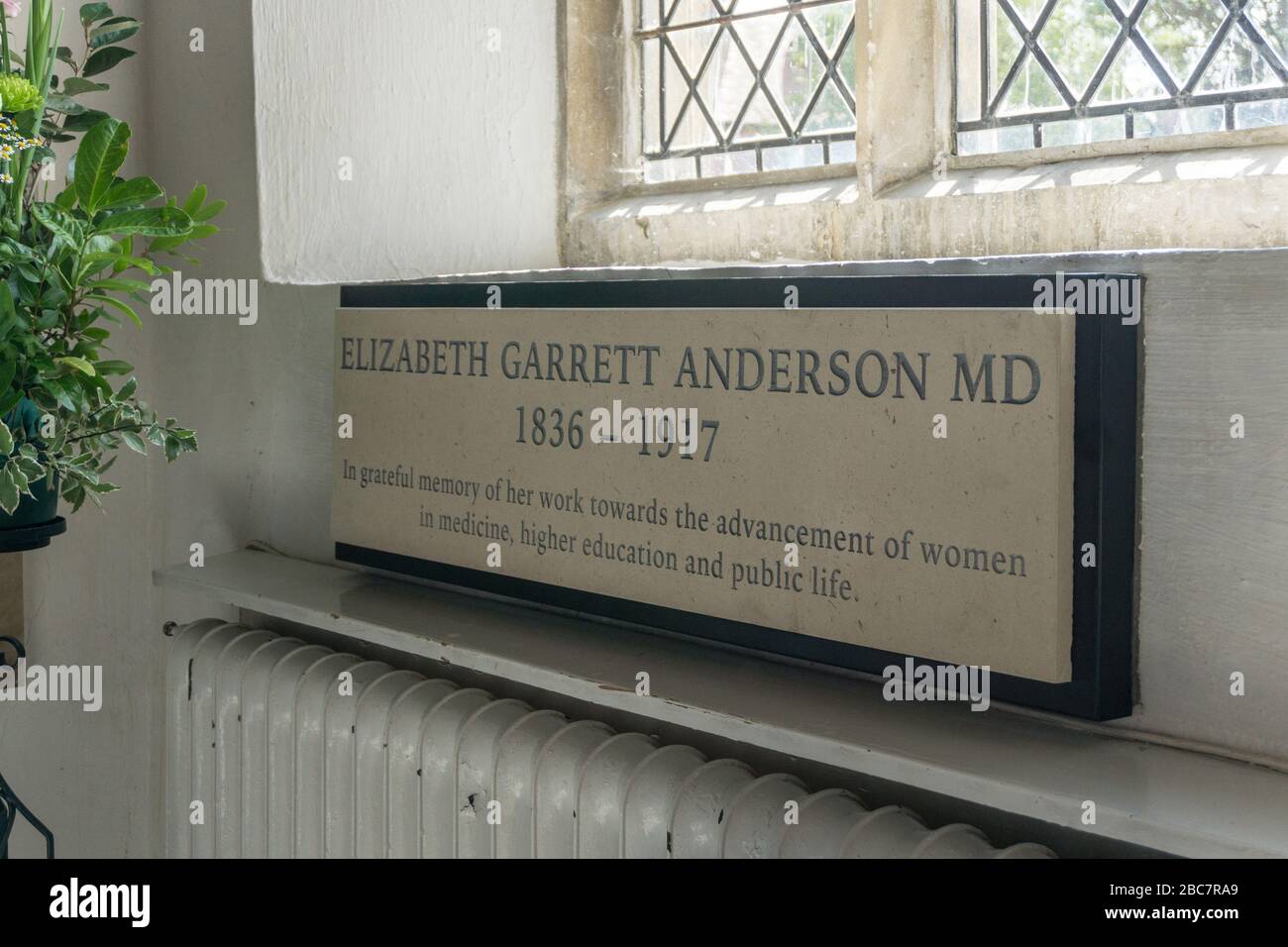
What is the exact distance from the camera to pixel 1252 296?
94cm

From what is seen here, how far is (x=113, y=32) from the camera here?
163 cm

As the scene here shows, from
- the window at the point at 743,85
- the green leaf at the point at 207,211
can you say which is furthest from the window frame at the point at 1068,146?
the green leaf at the point at 207,211

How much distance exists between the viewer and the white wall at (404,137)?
1.74m

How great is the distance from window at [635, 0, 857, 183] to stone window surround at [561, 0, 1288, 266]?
37 millimetres

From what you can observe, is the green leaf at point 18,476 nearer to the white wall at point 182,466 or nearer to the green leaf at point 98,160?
the green leaf at point 98,160

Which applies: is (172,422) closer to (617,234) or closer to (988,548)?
(617,234)

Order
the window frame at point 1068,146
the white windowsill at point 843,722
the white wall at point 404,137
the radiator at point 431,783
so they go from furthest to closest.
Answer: the white wall at point 404,137
the window frame at point 1068,146
the radiator at point 431,783
the white windowsill at point 843,722

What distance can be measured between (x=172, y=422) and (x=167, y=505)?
0.52m

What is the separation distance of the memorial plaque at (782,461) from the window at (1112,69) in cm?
43

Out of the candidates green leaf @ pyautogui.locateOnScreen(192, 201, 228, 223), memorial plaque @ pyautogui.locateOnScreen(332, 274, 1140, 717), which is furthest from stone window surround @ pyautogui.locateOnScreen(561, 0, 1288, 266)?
green leaf @ pyautogui.locateOnScreen(192, 201, 228, 223)

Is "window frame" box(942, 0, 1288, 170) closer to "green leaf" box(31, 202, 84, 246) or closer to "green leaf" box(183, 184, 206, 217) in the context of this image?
"green leaf" box(183, 184, 206, 217)

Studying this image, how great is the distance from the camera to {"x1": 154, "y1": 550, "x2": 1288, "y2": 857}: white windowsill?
2.94 ft

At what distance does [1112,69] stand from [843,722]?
2.66 feet
